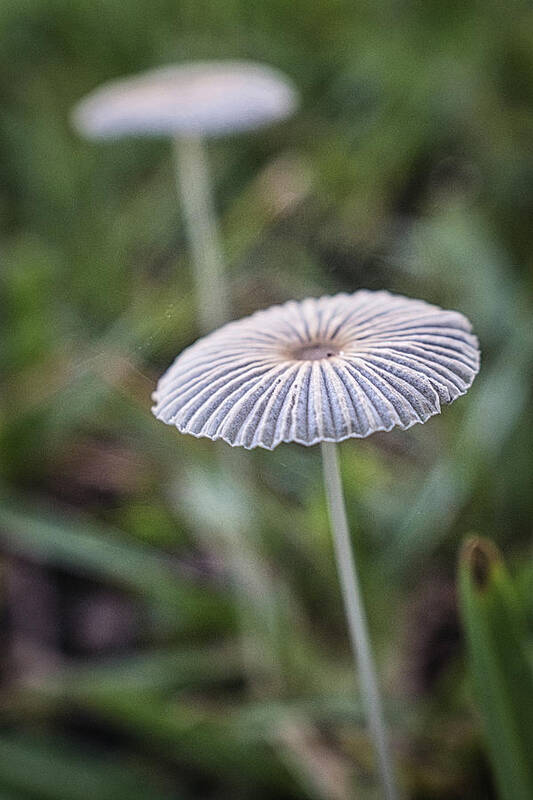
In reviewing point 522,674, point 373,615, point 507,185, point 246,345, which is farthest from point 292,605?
point 507,185

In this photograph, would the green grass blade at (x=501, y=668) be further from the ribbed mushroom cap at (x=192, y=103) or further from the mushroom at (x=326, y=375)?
the ribbed mushroom cap at (x=192, y=103)

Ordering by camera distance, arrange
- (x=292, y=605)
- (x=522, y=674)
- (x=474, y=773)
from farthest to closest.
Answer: (x=292, y=605)
(x=474, y=773)
(x=522, y=674)

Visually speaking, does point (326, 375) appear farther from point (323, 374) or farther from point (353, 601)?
point (353, 601)

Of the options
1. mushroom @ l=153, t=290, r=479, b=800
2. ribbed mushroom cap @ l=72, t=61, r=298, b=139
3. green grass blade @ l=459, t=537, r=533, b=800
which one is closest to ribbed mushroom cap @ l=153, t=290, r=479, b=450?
mushroom @ l=153, t=290, r=479, b=800

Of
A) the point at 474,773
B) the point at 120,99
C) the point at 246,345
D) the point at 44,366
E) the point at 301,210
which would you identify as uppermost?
the point at 301,210

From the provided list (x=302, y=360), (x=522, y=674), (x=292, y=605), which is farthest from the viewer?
(x=292, y=605)

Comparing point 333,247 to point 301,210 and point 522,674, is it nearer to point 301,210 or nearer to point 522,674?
point 301,210

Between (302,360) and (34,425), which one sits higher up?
(34,425)
